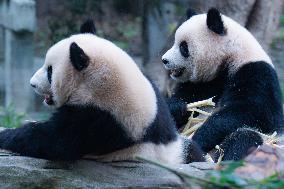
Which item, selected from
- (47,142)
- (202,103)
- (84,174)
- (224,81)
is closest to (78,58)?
(47,142)

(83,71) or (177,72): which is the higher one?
(83,71)

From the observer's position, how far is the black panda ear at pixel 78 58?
4293mm

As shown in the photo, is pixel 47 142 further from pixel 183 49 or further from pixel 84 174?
pixel 183 49

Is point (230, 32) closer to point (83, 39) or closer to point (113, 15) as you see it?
point (83, 39)

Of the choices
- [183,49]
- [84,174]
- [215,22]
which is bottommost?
[84,174]

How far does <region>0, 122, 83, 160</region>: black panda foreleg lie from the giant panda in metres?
1.50

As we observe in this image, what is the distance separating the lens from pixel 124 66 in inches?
172

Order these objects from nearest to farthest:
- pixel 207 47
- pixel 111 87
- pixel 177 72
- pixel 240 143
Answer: pixel 111 87
pixel 240 143
pixel 207 47
pixel 177 72

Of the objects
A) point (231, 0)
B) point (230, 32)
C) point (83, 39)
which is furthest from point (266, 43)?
point (83, 39)

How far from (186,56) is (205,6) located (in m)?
2.25

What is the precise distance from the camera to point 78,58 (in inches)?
170

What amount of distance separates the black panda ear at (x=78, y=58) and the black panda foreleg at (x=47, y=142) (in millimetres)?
368

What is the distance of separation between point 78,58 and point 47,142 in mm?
501

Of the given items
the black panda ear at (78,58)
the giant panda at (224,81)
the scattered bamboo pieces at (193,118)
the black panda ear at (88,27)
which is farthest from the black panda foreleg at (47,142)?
the scattered bamboo pieces at (193,118)
